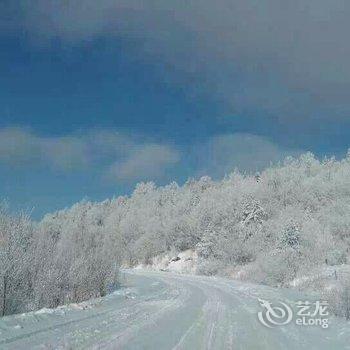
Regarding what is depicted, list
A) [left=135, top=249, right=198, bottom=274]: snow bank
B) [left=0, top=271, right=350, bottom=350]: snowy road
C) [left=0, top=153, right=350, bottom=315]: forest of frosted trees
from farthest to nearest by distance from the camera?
[left=135, top=249, right=198, bottom=274]: snow bank → [left=0, top=153, right=350, bottom=315]: forest of frosted trees → [left=0, top=271, right=350, bottom=350]: snowy road

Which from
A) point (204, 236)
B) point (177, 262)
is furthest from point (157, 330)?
point (177, 262)

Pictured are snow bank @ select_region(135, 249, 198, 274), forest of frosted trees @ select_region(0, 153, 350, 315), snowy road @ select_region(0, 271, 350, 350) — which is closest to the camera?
snowy road @ select_region(0, 271, 350, 350)

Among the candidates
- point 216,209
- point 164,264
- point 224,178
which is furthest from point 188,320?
point 224,178

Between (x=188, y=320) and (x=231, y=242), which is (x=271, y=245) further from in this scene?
(x=188, y=320)

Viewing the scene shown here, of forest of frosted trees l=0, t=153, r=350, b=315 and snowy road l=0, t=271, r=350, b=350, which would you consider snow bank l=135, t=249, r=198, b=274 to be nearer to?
forest of frosted trees l=0, t=153, r=350, b=315

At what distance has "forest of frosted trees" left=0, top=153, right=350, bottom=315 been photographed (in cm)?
1789

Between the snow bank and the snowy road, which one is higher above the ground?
the snow bank

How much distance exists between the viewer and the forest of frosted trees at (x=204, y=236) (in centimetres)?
1789

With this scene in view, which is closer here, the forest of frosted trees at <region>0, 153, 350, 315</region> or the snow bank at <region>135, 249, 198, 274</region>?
the forest of frosted trees at <region>0, 153, 350, 315</region>

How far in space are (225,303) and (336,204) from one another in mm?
53147

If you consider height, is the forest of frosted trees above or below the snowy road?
above

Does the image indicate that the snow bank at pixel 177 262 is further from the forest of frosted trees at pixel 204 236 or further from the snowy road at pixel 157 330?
the snowy road at pixel 157 330

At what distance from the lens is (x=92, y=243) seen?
103 feet

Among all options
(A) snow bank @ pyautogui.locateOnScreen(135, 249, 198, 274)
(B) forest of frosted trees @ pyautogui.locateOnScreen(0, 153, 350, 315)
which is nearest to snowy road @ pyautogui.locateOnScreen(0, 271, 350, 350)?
(B) forest of frosted trees @ pyautogui.locateOnScreen(0, 153, 350, 315)
